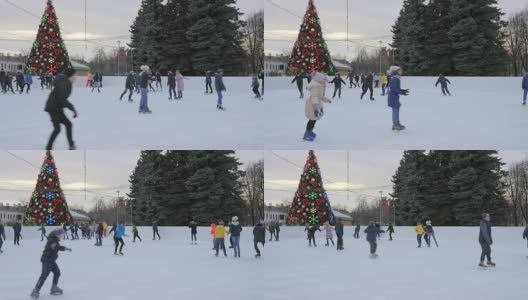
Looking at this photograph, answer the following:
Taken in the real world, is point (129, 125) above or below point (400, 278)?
above

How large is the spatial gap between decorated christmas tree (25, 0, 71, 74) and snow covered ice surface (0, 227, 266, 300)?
3998 millimetres

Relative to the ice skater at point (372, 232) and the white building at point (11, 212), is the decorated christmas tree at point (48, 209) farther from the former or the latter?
the ice skater at point (372, 232)

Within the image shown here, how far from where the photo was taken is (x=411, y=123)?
1252 centimetres

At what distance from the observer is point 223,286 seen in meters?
8.09

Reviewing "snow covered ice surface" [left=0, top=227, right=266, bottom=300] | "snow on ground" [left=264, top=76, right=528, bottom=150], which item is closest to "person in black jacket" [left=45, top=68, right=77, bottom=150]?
"snow covered ice surface" [left=0, top=227, right=266, bottom=300]

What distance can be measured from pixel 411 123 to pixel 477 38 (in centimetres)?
1655

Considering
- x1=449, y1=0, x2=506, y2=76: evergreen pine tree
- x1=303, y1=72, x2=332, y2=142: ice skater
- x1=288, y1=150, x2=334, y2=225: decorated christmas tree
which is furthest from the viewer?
x1=449, y1=0, x2=506, y2=76: evergreen pine tree

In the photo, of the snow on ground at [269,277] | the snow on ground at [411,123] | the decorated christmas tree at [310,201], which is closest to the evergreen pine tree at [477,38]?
the snow on ground at [411,123]

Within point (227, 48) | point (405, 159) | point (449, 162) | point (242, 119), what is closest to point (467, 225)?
point (449, 162)

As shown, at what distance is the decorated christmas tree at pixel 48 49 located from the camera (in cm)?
1308

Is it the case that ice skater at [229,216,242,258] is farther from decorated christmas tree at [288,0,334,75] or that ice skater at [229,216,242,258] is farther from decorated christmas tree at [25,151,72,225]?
decorated christmas tree at [288,0,334,75]

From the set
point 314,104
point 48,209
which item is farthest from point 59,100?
point 48,209

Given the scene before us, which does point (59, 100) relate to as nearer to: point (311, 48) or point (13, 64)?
point (13, 64)

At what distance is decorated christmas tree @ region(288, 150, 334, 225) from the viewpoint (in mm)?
19031
